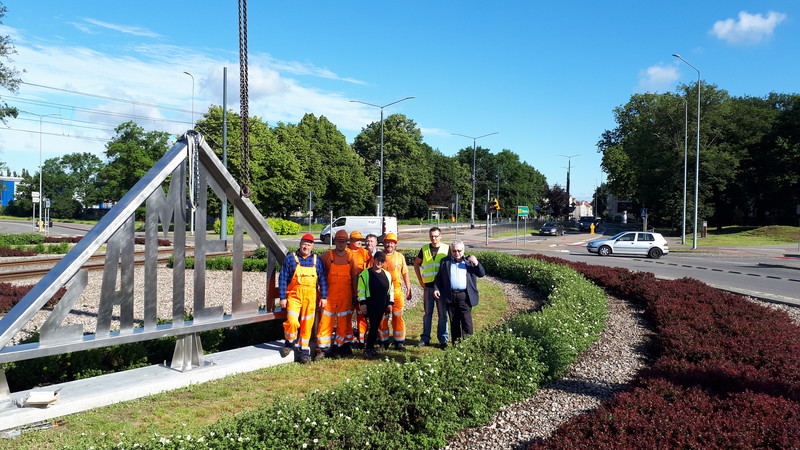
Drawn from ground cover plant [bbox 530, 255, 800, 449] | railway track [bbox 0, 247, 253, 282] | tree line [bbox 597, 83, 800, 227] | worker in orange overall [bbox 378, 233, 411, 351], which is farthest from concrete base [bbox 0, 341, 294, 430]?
tree line [bbox 597, 83, 800, 227]

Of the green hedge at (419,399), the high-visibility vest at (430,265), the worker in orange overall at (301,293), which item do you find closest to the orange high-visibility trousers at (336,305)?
the worker in orange overall at (301,293)

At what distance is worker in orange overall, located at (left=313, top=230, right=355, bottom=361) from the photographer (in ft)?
22.9

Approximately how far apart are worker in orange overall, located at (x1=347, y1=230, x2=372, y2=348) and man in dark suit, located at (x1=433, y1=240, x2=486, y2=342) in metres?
1.06

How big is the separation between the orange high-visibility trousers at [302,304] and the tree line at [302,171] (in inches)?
1243

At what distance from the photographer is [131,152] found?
56.5 m

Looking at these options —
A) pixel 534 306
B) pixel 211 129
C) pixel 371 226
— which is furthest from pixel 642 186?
pixel 534 306

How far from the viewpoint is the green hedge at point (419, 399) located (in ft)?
13.0

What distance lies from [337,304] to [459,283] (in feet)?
5.56

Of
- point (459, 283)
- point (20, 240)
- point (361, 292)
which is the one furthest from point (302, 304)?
point (20, 240)

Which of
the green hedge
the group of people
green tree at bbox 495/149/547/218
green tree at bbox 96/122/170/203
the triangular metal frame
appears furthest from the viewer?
green tree at bbox 495/149/547/218

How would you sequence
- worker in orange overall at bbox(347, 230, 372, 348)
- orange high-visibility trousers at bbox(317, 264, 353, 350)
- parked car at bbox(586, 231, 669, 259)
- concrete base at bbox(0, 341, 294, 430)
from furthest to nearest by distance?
parked car at bbox(586, 231, 669, 259)
worker in orange overall at bbox(347, 230, 372, 348)
orange high-visibility trousers at bbox(317, 264, 353, 350)
concrete base at bbox(0, 341, 294, 430)

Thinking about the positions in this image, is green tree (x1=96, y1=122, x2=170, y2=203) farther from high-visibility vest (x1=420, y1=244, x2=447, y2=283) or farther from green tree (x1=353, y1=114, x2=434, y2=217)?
high-visibility vest (x1=420, y1=244, x2=447, y2=283)

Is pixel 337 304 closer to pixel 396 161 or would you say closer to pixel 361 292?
pixel 361 292

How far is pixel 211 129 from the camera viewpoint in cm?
4541
